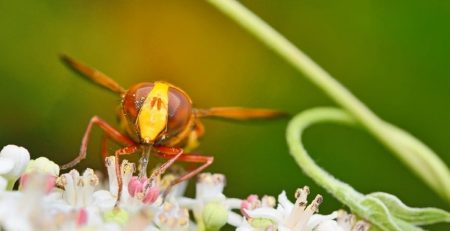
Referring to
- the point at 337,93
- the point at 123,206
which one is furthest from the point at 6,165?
the point at 337,93

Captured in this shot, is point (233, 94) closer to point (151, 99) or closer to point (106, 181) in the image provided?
point (106, 181)

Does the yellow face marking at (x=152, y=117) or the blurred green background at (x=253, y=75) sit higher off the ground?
the blurred green background at (x=253, y=75)

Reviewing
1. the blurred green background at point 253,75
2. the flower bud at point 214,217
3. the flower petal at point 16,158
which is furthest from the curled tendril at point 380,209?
the blurred green background at point 253,75

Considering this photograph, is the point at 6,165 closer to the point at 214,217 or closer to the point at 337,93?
the point at 214,217

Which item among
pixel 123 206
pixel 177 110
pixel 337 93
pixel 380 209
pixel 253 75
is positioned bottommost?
pixel 123 206

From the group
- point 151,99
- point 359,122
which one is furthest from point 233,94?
point 151,99

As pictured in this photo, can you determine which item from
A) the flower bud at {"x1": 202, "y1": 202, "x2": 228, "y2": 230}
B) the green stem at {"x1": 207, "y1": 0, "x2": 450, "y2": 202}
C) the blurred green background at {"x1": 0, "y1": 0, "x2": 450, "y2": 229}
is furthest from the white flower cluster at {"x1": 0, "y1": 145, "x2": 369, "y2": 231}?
the blurred green background at {"x1": 0, "y1": 0, "x2": 450, "y2": 229}

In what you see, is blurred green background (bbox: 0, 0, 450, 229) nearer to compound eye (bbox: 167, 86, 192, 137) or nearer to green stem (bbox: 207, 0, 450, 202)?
green stem (bbox: 207, 0, 450, 202)

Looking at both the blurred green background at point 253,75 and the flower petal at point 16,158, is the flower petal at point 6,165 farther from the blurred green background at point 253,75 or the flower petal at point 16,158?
the blurred green background at point 253,75
